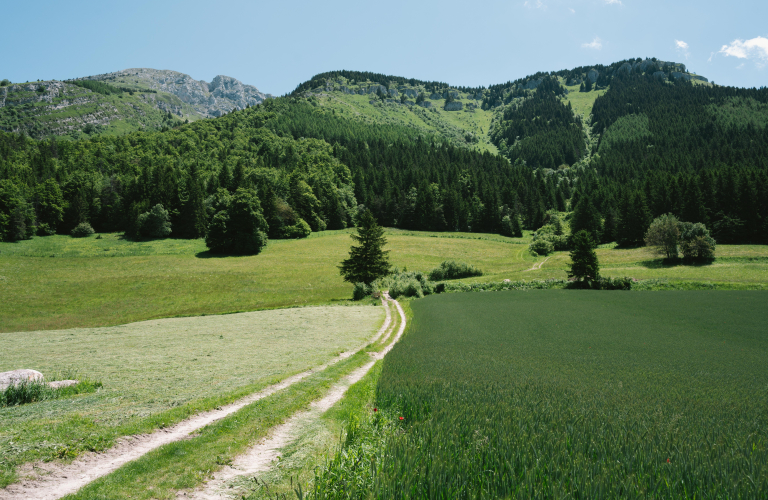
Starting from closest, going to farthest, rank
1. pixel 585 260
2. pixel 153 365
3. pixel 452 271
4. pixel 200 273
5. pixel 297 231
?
pixel 153 365, pixel 585 260, pixel 200 273, pixel 452 271, pixel 297 231

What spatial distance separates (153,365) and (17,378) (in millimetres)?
5436

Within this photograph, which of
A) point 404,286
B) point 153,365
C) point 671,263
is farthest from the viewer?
point 671,263

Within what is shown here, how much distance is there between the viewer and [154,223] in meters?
85.2

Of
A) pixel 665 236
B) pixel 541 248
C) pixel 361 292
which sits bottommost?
pixel 361 292

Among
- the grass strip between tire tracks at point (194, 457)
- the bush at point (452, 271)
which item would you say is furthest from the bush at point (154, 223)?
the grass strip between tire tracks at point (194, 457)

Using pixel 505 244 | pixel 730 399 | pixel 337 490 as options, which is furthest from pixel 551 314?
pixel 505 244

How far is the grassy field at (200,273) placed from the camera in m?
44.2

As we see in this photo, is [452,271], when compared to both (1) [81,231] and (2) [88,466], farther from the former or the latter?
(1) [81,231]

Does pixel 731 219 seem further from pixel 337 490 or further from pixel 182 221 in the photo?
pixel 182 221

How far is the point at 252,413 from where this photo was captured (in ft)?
33.5

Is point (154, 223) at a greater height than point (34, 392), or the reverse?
point (154, 223)

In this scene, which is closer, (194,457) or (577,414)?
(194,457)

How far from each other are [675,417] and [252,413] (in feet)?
35.7

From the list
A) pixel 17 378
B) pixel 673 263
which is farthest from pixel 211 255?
pixel 673 263
